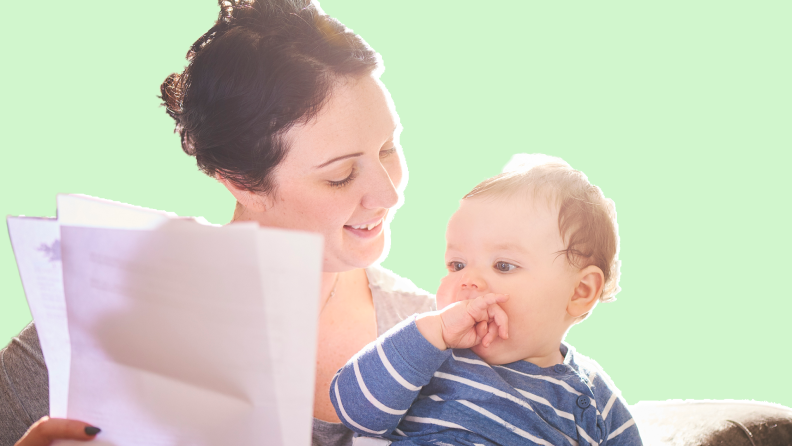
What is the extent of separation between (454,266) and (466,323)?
0.22 metres

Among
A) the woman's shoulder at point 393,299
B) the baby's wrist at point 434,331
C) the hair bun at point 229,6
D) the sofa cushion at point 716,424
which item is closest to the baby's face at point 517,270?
the baby's wrist at point 434,331

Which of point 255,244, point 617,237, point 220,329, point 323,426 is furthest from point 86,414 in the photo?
point 617,237

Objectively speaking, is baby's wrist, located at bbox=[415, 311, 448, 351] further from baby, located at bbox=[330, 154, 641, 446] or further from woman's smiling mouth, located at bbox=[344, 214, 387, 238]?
woman's smiling mouth, located at bbox=[344, 214, 387, 238]

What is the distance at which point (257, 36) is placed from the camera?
5.21ft

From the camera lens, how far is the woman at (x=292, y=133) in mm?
1550

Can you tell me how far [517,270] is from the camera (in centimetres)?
134

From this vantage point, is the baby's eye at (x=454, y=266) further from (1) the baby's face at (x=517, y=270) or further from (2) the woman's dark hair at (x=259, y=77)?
(2) the woman's dark hair at (x=259, y=77)

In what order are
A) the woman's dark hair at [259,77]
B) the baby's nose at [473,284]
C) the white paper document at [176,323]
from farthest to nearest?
the woman's dark hair at [259,77] < the baby's nose at [473,284] < the white paper document at [176,323]

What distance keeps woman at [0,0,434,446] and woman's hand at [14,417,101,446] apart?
582 millimetres

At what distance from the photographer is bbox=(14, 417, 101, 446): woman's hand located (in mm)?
1052

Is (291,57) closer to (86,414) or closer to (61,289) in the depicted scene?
(61,289)

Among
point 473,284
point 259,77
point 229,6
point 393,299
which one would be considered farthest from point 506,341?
point 229,6

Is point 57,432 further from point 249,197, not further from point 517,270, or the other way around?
point 517,270

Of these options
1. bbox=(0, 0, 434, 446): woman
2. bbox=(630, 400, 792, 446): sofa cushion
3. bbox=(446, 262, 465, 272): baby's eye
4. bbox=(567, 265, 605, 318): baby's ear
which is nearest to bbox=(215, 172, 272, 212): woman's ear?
bbox=(0, 0, 434, 446): woman
